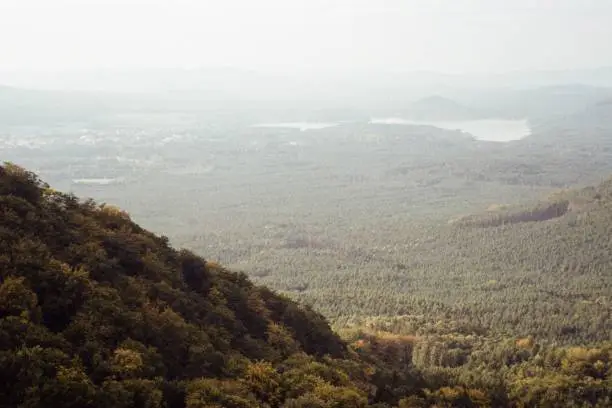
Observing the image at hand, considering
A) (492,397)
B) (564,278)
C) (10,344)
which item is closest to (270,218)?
(564,278)

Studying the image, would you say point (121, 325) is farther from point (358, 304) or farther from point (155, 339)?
point (358, 304)

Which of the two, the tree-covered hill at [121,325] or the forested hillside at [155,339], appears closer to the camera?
the tree-covered hill at [121,325]

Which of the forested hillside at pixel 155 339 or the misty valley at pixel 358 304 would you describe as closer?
the forested hillside at pixel 155 339

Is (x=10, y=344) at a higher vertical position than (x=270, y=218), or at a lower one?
higher

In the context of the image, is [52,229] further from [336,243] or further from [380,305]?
[336,243]

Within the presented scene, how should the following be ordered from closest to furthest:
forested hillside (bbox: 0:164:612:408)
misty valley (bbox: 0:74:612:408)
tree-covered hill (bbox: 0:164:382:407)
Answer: tree-covered hill (bbox: 0:164:382:407), forested hillside (bbox: 0:164:612:408), misty valley (bbox: 0:74:612:408)

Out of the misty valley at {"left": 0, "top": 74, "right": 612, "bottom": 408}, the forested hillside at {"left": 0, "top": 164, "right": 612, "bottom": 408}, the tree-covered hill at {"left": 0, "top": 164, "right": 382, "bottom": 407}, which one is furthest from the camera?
the misty valley at {"left": 0, "top": 74, "right": 612, "bottom": 408}

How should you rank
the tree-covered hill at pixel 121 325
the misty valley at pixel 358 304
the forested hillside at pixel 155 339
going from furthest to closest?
1. the misty valley at pixel 358 304
2. the forested hillside at pixel 155 339
3. the tree-covered hill at pixel 121 325

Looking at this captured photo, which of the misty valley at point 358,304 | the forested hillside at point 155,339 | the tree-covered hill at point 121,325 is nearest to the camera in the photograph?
the tree-covered hill at point 121,325
